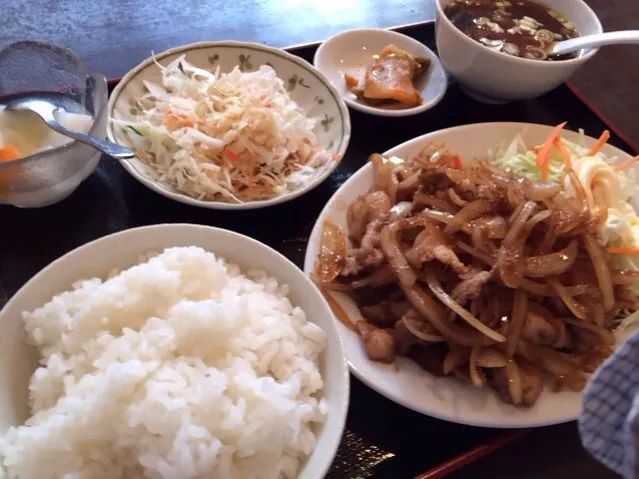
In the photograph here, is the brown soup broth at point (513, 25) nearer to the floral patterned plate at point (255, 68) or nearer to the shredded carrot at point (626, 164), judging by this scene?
the shredded carrot at point (626, 164)

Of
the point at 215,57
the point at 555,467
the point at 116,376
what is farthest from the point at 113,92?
the point at 555,467

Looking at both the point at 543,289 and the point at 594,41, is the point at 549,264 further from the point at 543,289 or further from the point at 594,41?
the point at 594,41

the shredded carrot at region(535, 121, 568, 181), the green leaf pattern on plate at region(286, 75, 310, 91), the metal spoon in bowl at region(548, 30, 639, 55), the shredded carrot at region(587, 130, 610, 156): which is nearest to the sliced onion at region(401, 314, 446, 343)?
the shredded carrot at region(535, 121, 568, 181)

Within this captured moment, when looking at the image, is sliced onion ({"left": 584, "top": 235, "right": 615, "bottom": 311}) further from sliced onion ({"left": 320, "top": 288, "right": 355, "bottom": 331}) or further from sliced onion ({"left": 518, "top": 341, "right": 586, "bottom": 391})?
sliced onion ({"left": 320, "top": 288, "right": 355, "bottom": 331})

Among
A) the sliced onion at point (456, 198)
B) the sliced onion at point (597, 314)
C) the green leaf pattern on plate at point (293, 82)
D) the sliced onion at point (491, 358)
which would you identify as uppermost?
the sliced onion at point (456, 198)

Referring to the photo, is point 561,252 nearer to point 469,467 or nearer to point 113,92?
point 469,467

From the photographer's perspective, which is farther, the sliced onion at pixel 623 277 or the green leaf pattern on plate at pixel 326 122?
the green leaf pattern on plate at pixel 326 122

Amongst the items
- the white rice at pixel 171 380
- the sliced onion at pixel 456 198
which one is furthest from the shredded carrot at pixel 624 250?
the white rice at pixel 171 380
